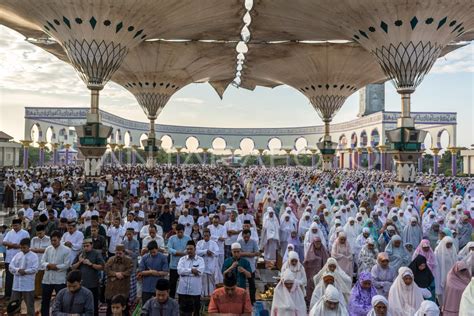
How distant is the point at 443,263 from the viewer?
6.13 m

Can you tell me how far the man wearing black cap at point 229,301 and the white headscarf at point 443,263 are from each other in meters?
3.31

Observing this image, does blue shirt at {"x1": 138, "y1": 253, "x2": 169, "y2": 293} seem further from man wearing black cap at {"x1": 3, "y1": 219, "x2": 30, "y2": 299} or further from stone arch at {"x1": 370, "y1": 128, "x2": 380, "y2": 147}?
stone arch at {"x1": 370, "y1": 128, "x2": 380, "y2": 147}

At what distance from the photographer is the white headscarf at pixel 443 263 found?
20.0 ft

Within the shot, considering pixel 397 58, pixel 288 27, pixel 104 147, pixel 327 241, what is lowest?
pixel 327 241

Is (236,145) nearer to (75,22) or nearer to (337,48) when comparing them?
(337,48)

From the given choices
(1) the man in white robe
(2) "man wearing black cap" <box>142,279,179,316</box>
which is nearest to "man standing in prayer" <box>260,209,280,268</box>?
(1) the man in white robe

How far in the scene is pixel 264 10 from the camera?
19.2 meters

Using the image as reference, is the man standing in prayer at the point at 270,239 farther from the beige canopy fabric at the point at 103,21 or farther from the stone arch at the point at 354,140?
the stone arch at the point at 354,140

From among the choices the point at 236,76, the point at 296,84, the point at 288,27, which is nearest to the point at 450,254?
the point at 288,27

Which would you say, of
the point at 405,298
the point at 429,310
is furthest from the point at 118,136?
the point at 429,310

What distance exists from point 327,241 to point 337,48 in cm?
1962

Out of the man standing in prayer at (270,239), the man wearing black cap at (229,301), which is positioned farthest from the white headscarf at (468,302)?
the man standing in prayer at (270,239)

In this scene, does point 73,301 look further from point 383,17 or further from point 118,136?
point 118,136

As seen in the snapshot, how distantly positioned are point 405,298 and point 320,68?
24591 millimetres
